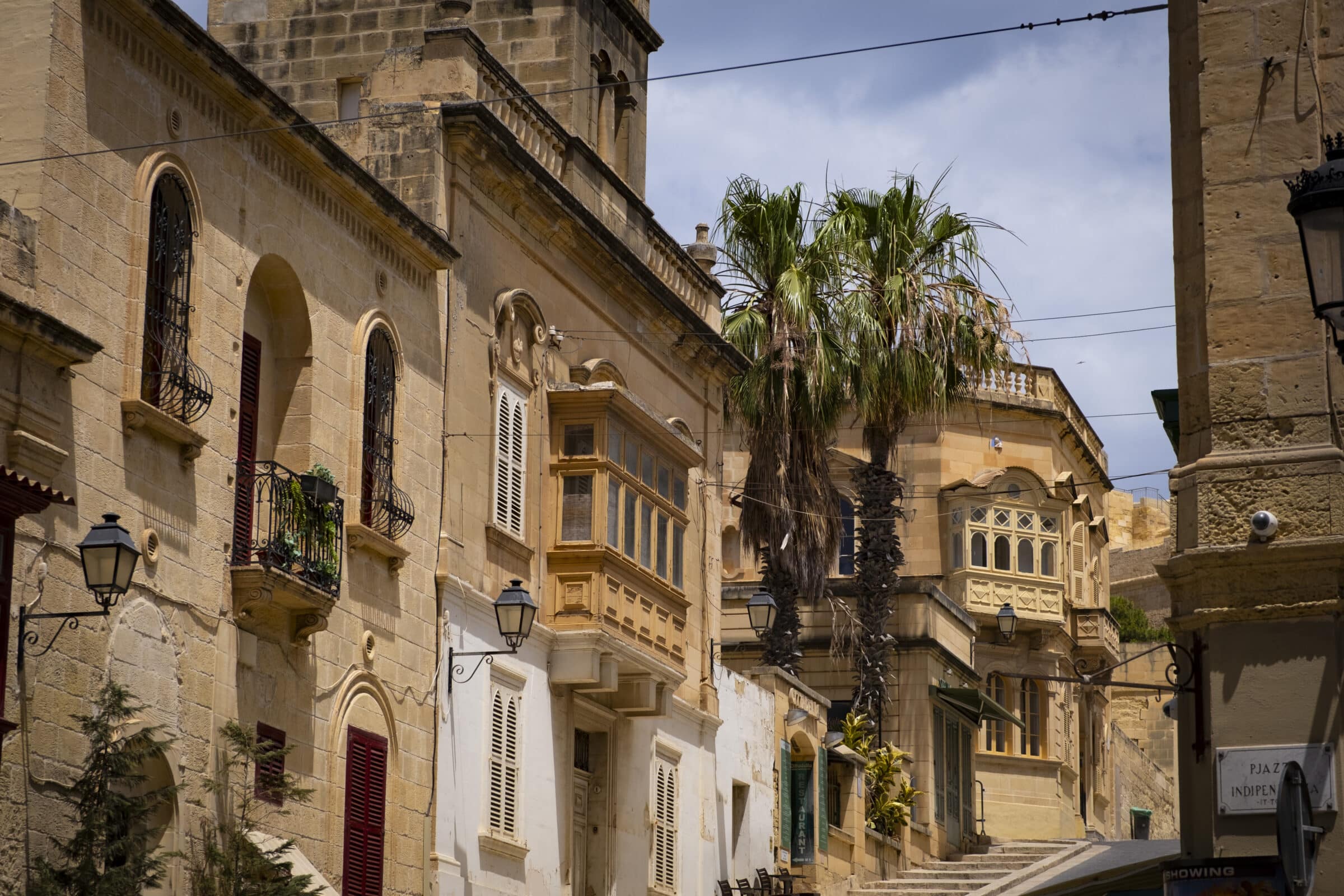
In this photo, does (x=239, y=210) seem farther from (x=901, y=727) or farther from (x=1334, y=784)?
(x=901, y=727)

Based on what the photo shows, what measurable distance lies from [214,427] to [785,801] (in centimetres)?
1618

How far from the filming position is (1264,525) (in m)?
11.6

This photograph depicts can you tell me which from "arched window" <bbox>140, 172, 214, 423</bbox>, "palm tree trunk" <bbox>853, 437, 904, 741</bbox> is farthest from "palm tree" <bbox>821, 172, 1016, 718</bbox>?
"arched window" <bbox>140, 172, 214, 423</bbox>

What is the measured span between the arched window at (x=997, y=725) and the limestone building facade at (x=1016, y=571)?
4 cm

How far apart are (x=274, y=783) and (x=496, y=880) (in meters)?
5.88

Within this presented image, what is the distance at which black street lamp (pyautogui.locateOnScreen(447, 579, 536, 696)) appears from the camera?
68.9ft

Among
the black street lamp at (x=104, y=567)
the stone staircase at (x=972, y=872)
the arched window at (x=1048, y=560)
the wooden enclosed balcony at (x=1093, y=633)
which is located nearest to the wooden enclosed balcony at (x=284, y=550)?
the black street lamp at (x=104, y=567)

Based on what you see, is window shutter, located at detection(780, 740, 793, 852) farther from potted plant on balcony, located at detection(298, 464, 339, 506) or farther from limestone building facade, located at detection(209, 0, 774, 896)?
potted plant on balcony, located at detection(298, 464, 339, 506)

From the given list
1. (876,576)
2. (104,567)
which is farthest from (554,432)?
(876,576)

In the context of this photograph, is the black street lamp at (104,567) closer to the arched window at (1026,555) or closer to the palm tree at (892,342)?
the palm tree at (892,342)

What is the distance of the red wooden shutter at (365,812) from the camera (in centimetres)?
1934

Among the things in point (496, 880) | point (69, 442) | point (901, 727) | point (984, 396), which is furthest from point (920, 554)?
point (69, 442)

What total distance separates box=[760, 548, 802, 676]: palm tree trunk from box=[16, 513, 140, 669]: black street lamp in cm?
2006

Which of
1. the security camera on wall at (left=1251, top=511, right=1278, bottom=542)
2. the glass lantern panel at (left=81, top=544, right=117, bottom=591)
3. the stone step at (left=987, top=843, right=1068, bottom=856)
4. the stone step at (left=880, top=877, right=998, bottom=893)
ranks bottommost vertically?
the stone step at (left=880, top=877, right=998, bottom=893)
